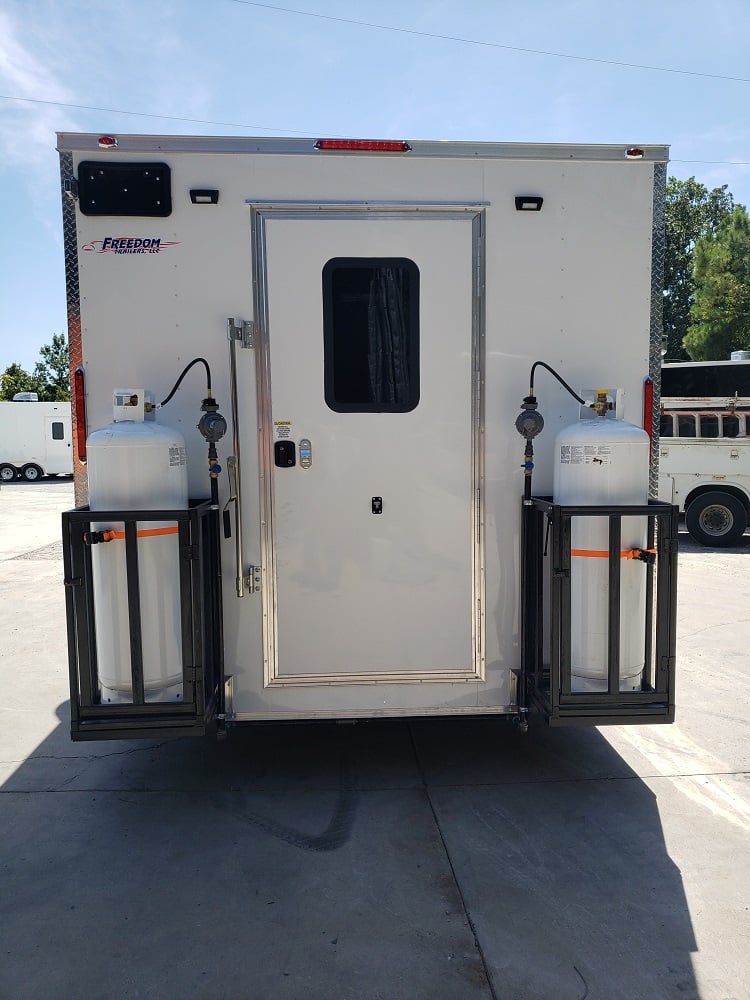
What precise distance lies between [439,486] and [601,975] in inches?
77.8

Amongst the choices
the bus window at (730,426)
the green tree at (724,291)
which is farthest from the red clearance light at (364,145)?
the green tree at (724,291)

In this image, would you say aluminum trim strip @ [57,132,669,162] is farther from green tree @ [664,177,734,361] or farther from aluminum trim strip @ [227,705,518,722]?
green tree @ [664,177,734,361]

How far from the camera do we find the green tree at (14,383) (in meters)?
37.9

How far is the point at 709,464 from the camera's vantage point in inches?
415

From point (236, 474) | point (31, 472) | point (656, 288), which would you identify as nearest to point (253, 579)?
point (236, 474)

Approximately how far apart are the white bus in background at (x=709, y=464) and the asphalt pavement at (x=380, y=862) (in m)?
6.50

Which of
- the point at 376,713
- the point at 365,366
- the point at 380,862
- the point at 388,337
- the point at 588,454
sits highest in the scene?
the point at 388,337

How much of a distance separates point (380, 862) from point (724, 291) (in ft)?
79.8

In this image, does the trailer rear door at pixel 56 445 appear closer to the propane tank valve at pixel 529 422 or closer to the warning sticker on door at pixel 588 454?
the propane tank valve at pixel 529 422

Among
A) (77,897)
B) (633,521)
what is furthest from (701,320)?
(77,897)

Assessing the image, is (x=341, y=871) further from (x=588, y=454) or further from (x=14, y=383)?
(x=14, y=383)

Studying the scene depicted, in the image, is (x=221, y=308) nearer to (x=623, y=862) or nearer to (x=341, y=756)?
(x=341, y=756)

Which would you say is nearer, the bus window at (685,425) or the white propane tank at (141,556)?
the white propane tank at (141,556)

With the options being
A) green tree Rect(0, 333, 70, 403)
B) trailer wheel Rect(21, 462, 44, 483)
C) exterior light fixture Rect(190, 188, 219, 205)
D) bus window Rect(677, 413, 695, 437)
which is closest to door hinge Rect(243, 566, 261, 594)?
exterior light fixture Rect(190, 188, 219, 205)
